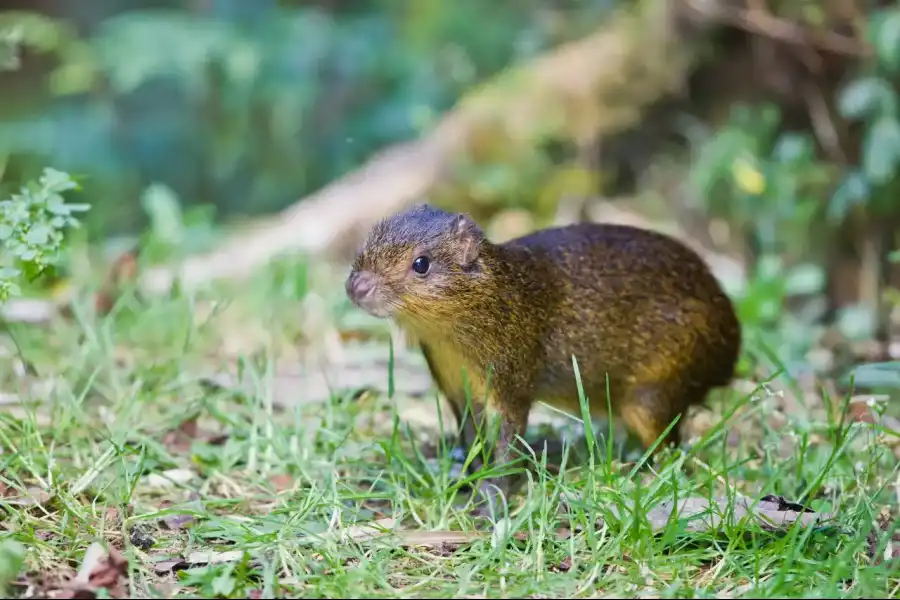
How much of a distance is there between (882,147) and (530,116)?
2.53 meters

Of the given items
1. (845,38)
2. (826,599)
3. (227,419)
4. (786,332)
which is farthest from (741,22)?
(826,599)

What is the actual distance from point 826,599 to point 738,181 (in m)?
4.34

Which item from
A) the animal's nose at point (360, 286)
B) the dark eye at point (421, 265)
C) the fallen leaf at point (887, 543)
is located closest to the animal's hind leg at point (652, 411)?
the fallen leaf at point (887, 543)

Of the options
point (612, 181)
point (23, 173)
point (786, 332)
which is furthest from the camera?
point (23, 173)

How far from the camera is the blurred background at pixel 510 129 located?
21.5ft

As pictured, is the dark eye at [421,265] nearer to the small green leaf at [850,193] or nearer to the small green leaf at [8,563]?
the small green leaf at [8,563]

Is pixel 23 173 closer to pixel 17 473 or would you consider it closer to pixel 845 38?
pixel 17 473

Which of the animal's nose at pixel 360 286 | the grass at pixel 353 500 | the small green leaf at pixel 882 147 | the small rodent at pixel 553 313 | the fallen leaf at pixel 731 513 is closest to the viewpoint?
the grass at pixel 353 500

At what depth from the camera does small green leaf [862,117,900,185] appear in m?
6.15

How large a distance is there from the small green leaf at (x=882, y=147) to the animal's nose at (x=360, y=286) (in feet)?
12.5

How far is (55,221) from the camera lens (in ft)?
12.0

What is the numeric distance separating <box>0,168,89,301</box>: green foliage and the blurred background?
4.55 ft

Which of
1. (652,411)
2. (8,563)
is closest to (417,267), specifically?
(652,411)

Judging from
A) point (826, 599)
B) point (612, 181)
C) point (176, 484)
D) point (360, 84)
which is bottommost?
point (176, 484)
